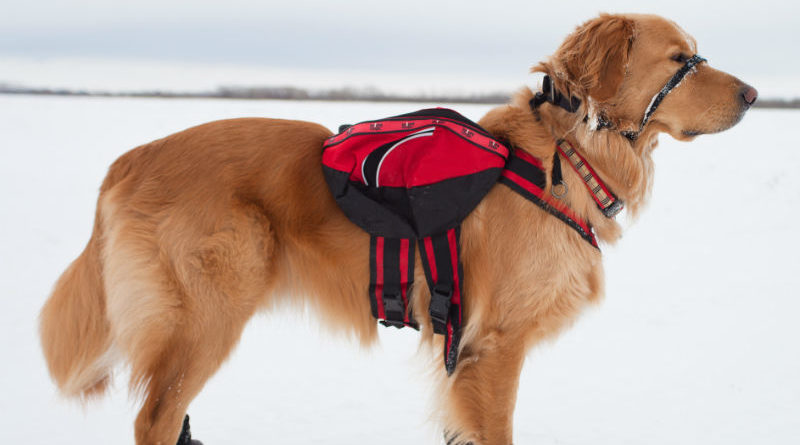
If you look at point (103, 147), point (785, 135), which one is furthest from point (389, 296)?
point (785, 135)

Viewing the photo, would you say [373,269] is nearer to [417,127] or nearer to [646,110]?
[417,127]

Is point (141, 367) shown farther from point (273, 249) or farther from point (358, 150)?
point (358, 150)

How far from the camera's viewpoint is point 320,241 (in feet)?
9.14

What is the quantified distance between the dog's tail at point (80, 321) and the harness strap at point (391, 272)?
132cm

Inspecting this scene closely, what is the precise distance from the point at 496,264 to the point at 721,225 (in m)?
7.27

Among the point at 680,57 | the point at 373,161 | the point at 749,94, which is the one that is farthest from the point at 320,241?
the point at 749,94

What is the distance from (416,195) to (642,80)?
1215mm

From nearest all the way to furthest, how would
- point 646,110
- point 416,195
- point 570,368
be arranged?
1. point 416,195
2. point 646,110
3. point 570,368

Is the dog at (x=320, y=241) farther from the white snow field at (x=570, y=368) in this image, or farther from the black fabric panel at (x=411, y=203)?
the white snow field at (x=570, y=368)

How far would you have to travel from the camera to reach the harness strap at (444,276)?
2.72 m

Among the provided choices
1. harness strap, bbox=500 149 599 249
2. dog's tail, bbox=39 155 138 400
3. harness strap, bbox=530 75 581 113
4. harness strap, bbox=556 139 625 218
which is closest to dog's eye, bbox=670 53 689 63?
harness strap, bbox=530 75 581 113

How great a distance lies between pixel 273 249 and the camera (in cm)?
277

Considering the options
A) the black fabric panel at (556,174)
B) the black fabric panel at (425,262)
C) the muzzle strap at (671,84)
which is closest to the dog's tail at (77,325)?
the black fabric panel at (425,262)

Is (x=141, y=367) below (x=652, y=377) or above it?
above
